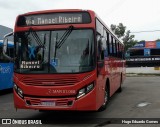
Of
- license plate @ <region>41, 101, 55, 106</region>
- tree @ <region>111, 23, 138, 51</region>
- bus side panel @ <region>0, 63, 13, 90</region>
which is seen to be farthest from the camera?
tree @ <region>111, 23, 138, 51</region>

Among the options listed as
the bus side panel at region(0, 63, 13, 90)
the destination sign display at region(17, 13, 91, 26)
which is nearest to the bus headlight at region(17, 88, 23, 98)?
the destination sign display at region(17, 13, 91, 26)

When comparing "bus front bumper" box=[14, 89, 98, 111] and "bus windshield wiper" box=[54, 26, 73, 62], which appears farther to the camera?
"bus windshield wiper" box=[54, 26, 73, 62]

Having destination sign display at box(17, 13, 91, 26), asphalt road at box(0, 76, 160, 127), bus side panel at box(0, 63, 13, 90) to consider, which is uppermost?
destination sign display at box(17, 13, 91, 26)

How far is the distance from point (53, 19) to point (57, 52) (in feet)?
3.28

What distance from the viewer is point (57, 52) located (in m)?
9.34

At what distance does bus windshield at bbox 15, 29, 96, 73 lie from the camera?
922 centimetres

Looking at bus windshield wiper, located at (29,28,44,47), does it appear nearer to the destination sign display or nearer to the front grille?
the destination sign display

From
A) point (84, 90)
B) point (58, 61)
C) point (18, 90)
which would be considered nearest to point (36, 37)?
point (58, 61)

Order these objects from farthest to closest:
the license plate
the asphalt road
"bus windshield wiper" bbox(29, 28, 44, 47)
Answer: the asphalt road, "bus windshield wiper" bbox(29, 28, 44, 47), the license plate

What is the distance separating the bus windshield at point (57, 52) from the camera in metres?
9.22

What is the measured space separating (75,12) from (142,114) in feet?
12.4

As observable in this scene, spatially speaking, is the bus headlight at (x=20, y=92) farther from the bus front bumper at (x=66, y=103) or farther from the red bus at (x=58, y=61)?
the bus front bumper at (x=66, y=103)

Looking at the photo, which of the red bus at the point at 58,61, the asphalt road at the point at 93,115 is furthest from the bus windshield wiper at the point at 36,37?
the asphalt road at the point at 93,115

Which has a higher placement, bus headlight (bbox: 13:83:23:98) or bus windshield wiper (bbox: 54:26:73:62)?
bus windshield wiper (bbox: 54:26:73:62)
